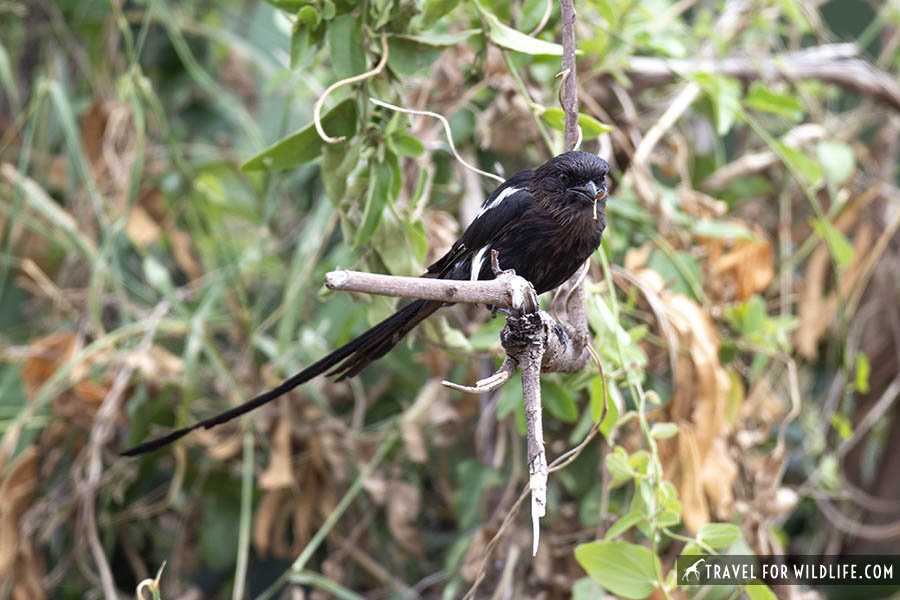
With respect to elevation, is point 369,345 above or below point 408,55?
below

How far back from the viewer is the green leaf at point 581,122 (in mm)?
1238

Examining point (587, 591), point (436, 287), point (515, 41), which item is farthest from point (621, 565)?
point (515, 41)

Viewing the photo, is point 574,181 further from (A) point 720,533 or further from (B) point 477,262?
(A) point 720,533

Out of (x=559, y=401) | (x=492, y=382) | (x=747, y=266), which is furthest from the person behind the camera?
(x=747, y=266)

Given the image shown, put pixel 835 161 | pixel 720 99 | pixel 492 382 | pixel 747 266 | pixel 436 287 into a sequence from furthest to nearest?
1. pixel 835 161
2. pixel 747 266
3. pixel 720 99
4. pixel 492 382
5. pixel 436 287

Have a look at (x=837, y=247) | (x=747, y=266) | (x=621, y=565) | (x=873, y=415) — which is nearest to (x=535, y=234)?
(x=621, y=565)

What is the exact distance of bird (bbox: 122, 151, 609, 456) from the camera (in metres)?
1.28

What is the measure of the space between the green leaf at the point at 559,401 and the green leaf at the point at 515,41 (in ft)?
1.70

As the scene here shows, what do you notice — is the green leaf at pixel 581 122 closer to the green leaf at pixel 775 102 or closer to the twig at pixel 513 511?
the twig at pixel 513 511

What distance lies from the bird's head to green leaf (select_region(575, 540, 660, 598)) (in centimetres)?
46

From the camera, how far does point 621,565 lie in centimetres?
125

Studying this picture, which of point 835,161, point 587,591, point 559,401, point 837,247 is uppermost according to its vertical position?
point 835,161

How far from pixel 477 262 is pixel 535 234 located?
0.33 feet

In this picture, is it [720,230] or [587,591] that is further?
[720,230]
